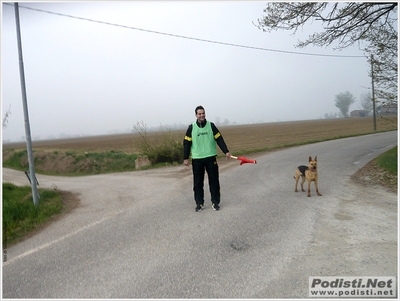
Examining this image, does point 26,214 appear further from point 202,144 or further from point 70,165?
point 70,165

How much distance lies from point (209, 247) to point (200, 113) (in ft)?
8.52

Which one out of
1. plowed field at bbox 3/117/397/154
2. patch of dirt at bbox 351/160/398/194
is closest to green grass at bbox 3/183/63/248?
plowed field at bbox 3/117/397/154

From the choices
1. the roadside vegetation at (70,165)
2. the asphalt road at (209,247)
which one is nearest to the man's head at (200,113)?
the asphalt road at (209,247)

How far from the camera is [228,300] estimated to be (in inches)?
117

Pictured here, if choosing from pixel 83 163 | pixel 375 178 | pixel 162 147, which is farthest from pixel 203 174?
pixel 83 163

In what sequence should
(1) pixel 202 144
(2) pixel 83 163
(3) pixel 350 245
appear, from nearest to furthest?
(3) pixel 350 245, (1) pixel 202 144, (2) pixel 83 163

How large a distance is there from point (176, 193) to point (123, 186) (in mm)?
2437

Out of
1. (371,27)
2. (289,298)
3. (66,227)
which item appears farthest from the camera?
(371,27)

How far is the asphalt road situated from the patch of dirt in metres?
0.70

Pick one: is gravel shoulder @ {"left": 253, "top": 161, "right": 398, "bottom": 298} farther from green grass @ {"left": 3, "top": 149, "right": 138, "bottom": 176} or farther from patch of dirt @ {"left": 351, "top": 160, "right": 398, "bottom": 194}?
green grass @ {"left": 3, "top": 149, "right": 138, "bottom": 176}

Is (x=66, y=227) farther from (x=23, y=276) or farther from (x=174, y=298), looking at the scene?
(x=174, y=298)

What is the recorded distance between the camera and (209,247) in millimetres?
4188

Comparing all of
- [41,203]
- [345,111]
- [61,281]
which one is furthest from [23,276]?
[345,111]

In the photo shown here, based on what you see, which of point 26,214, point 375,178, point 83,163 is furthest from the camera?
point 83,163
